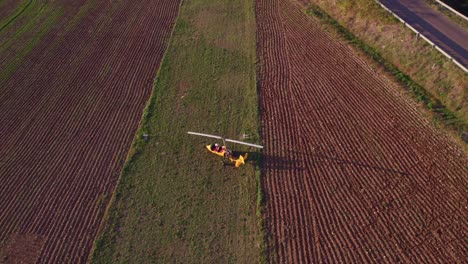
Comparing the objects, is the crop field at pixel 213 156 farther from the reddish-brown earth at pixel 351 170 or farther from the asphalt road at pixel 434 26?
the asphalt road at pixel 434 26

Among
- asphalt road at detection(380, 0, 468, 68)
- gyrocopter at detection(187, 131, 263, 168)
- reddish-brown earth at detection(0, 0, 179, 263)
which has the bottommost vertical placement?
reddish-brown earth at detection(0, 0, 179, 263)

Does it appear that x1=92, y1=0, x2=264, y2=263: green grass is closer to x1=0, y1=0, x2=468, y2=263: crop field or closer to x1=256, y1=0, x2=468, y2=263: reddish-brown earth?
x1=0, y1=0, x2=468, y2=263: crop field

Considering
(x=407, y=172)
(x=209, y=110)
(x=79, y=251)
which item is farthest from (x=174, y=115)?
(x=407, y=172)

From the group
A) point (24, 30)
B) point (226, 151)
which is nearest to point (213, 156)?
point (226, 151)

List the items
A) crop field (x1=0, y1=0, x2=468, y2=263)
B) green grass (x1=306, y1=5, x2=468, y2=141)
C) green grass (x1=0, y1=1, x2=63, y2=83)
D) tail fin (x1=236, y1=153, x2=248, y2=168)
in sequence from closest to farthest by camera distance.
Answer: crop field (x1=0, y1=0, x2=468, y2=263) → tail fin (x1=236, y1=153, x2=248, y2=168) → green grass (x1=306, y1=5, x2=468, y2=141) → green grass (x1=0, y1=1, x2=63, y2=83)

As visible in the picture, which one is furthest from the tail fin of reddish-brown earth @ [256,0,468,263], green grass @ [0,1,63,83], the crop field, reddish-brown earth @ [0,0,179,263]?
green grass @ [0,1,63,83]

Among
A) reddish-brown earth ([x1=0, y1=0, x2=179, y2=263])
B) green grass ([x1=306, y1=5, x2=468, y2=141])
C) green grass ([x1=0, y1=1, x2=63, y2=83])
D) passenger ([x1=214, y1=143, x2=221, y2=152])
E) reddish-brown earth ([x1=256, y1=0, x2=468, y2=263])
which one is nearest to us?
reddish-brown earth ([x1=256, y1=0, x2=468, y2=263])

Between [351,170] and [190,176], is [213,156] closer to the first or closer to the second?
[190,176]

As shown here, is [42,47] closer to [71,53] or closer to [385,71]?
[71,53]
